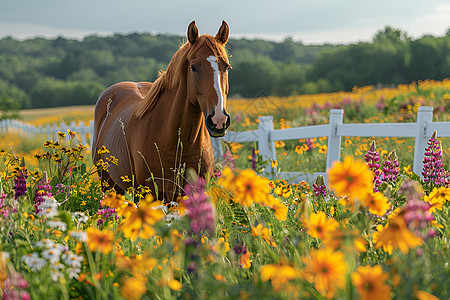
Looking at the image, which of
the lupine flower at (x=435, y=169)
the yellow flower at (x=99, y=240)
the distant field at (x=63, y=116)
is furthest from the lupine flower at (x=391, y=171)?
the distant field at (x=63, y=116)

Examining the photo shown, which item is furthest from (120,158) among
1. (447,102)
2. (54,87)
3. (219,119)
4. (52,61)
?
(52,61)

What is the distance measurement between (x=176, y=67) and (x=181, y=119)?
1.52ft

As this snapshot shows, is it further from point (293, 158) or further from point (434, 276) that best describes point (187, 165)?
point (293, 158)

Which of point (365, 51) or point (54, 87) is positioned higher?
point (365, 51)

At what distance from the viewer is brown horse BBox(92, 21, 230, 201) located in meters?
3.41

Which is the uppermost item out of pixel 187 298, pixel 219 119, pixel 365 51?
pixel 365 51

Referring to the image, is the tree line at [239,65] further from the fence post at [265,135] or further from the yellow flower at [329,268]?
the yellow flower at [329,268]

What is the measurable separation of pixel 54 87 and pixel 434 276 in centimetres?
6187

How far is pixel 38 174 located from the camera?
10.5ft

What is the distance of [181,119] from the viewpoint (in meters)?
3.79

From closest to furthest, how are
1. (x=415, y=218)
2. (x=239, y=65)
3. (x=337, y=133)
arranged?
(x=415, y=218), (x=337, y=133), (x=239, y=65)

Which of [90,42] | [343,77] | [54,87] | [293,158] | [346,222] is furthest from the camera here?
[90,42]

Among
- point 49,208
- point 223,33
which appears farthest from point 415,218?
point 223,33

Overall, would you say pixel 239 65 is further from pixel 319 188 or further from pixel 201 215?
pixel 201 215
